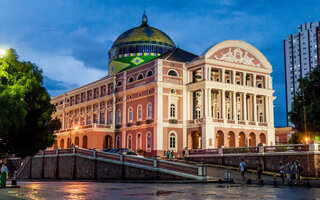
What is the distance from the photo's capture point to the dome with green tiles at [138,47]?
211ft

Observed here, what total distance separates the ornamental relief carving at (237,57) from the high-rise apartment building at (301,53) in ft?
182

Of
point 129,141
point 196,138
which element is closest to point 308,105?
point 196,138

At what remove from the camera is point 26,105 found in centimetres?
2666

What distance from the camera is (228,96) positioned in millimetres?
55625

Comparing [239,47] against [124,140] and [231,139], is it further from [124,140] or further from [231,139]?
[124,140]

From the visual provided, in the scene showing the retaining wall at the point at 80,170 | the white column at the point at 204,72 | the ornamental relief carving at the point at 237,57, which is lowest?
the retaining wall at the point at 80,170

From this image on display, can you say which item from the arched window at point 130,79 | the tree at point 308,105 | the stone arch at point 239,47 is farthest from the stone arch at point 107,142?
the tree at point 308,105

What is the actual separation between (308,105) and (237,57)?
726 inches

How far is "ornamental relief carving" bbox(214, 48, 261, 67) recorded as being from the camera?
53.2 metres

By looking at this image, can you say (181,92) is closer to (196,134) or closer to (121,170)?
(196,134)

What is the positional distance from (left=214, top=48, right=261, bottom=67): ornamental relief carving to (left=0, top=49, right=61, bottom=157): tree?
1131 inches

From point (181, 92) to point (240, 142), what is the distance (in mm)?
9743

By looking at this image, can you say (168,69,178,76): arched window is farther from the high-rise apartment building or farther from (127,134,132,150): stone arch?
the high-rise apartment building

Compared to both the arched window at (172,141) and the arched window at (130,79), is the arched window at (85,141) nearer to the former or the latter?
the arched window at (130,79)
